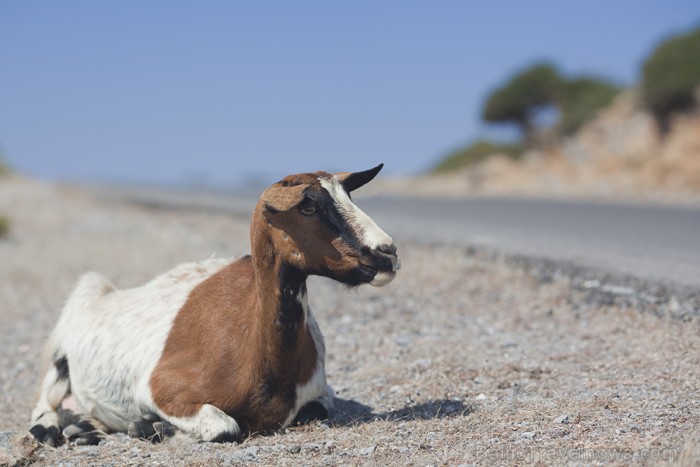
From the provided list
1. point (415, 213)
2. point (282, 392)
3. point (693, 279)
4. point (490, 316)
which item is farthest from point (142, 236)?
point (282, 392)

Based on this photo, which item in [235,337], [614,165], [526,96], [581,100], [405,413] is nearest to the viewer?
[235,337]

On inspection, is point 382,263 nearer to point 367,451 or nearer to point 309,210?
point 309,210

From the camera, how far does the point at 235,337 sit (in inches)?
207

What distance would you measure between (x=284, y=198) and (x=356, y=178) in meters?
0.47

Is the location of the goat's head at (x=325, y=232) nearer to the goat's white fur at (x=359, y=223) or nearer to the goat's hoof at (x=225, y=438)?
the goat's white fur at (x=359, y=223)

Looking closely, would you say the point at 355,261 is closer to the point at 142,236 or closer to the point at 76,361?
the point at 76,361

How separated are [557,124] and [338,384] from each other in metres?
29.5

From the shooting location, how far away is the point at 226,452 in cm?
497

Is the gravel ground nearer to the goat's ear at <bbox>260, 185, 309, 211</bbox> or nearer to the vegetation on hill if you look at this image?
the goat's ear at <bbox>260, 185, 309, 211</bbox>

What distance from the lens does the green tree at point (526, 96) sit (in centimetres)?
3953

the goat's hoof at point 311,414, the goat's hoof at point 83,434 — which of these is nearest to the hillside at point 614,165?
the goat's hoof at point 311,414

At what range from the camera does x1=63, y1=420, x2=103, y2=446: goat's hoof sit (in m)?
5.87

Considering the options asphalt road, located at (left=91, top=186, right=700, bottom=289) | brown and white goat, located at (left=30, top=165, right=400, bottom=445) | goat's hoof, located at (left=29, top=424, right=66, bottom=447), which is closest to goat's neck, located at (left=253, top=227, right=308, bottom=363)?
brown and white goat, located at (left=30, top=165, right=400, bottom=445)

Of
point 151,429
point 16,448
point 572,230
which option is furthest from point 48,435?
point 572,230
